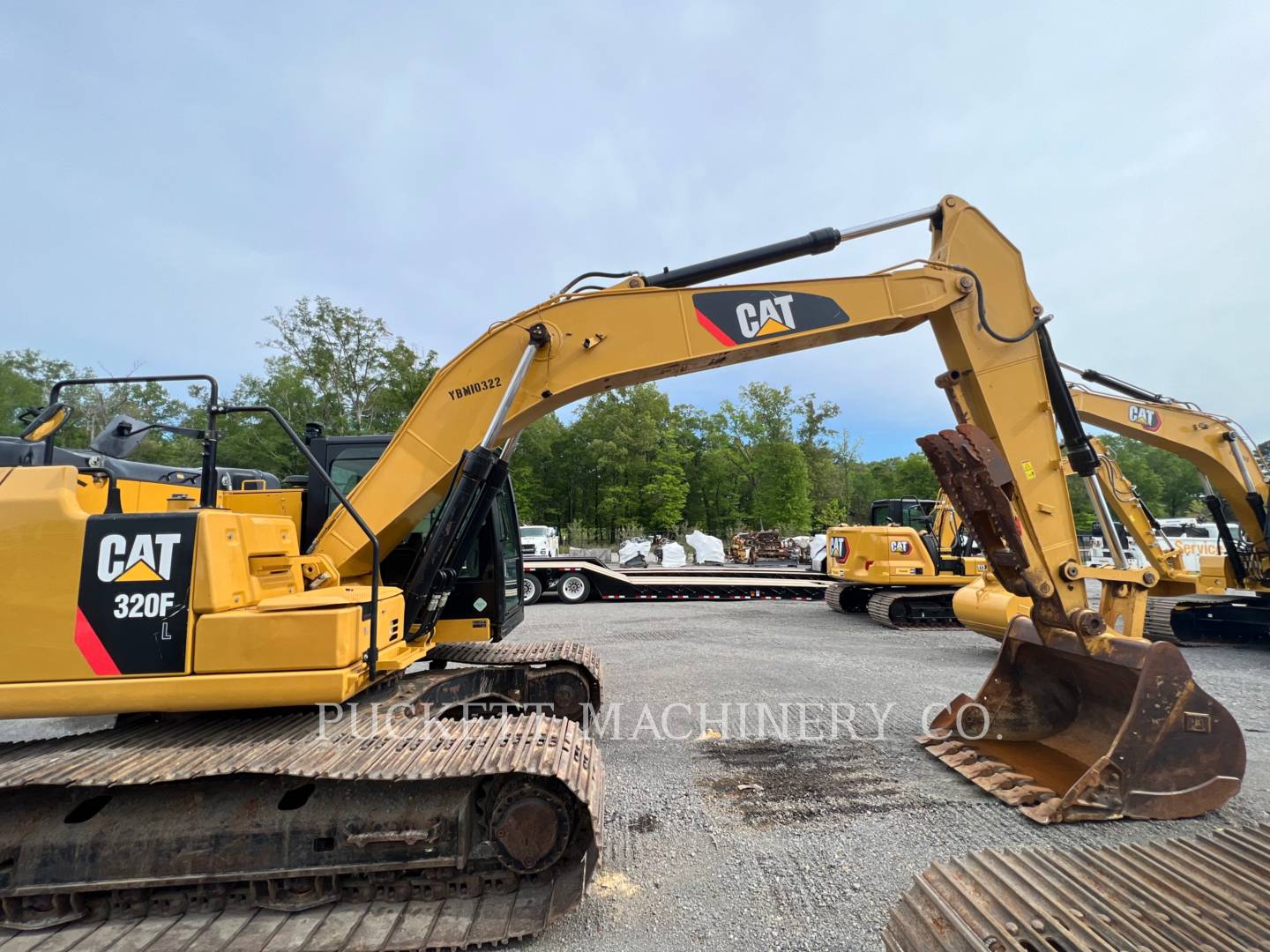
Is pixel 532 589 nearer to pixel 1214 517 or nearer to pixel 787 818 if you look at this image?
pixel 787 818

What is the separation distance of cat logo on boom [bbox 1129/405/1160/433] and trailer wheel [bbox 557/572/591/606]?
33.9 feet

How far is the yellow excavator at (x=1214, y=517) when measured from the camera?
9.22 m

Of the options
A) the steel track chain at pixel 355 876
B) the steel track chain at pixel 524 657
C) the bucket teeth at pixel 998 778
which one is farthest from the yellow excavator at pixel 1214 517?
the steel track chain at pixel 355 876

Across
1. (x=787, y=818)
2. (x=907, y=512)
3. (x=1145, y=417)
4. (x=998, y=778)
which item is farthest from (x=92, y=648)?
(x=907, y=512)

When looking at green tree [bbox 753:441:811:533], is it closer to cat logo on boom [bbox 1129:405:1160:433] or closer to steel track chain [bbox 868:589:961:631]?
steel track chain [bbox 868:589:961:631]

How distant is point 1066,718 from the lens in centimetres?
475

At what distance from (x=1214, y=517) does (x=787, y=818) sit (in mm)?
10131

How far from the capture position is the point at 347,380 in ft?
109

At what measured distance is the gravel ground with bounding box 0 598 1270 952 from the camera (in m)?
2.97

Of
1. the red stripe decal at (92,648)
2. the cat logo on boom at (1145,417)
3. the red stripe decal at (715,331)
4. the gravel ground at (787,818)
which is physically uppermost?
the cat logo on boom at (1145,417)

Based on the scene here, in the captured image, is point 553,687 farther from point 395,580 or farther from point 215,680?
point 215,680

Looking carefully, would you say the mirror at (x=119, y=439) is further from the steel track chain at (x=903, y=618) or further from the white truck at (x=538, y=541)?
the white truck at (x=538, y=541)
